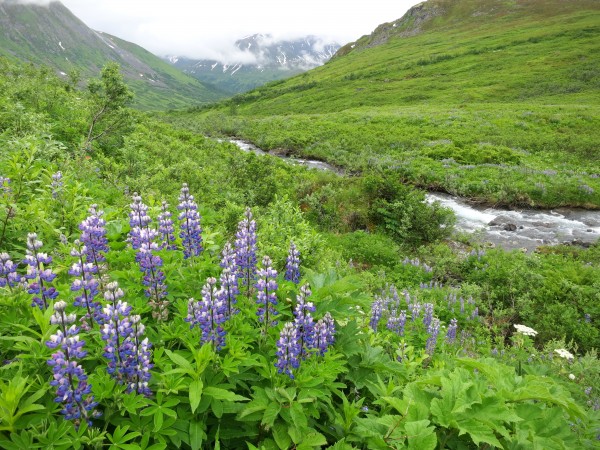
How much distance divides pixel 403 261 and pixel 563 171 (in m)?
14.9

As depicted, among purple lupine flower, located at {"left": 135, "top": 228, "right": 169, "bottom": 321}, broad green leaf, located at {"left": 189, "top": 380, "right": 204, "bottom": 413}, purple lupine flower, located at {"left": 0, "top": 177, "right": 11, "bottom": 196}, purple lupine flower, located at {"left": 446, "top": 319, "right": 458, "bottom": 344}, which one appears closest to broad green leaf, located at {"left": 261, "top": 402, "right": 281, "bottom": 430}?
broad green leaf, located at {"left": 189, "top": 380, "right": 204, "bottom": 413}

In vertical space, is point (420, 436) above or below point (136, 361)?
below

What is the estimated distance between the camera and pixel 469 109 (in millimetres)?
42750

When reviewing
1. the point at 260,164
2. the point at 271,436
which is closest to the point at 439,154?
the point at 260,164

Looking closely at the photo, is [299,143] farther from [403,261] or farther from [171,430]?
[171,430]

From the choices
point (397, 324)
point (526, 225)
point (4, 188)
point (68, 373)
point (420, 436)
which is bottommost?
point (526, 225)

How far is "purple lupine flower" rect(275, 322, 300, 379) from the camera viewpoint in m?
2.68

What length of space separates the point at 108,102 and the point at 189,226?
10672 mm

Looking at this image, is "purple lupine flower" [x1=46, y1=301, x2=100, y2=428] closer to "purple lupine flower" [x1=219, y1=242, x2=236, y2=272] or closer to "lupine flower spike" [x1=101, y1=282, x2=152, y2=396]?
"lupine flower spike" [x1=101, y1=282, x2=152, y2=396]

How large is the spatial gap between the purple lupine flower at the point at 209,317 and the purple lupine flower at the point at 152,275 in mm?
448

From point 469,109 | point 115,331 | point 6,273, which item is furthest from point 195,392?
point 469,109

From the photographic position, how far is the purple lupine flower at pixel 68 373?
2.07m

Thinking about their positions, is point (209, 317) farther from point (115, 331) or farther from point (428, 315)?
point (428, 315)

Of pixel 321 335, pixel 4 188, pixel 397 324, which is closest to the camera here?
pixel 321 335
